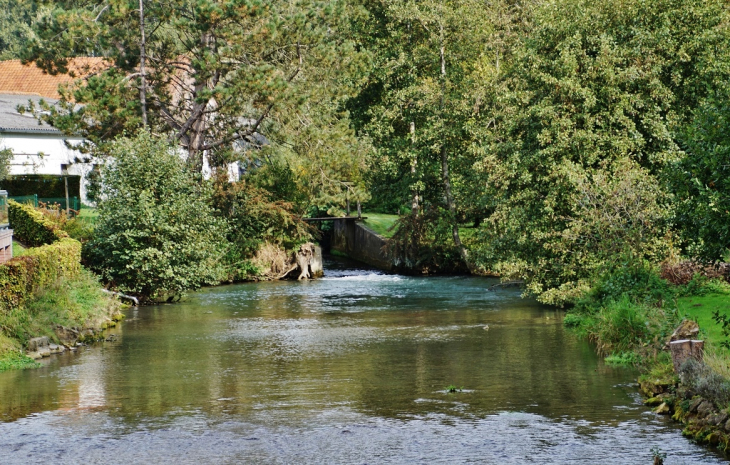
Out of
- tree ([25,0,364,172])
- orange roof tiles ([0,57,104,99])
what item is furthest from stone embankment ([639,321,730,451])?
orange roof tiles ([0,57,104,99])

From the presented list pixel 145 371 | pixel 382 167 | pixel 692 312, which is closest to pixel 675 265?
pixel 692 312

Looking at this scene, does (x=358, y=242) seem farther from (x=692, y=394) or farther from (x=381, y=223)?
(x=692, y=394)

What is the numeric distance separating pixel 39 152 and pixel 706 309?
141 feet

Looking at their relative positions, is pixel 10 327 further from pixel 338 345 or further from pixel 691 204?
pixel 691 204

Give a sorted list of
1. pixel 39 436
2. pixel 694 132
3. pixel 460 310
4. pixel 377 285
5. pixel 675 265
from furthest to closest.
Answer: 1. pixel 377 285
2. pixel 460 310
3. pixel 675 265
4. pixel 694 132
5. pixel 39 436

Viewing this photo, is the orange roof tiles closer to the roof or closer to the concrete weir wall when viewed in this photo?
the roof

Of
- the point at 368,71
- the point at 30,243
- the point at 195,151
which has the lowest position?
the point at 30,243

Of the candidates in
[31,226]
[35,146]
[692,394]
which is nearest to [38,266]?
[31,226]

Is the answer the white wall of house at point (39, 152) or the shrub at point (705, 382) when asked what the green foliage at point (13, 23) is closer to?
Result: the white wall of house at point (39, 152)

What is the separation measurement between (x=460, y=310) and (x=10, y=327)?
52.2 ft

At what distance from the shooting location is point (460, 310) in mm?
33938

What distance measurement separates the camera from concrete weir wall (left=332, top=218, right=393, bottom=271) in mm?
53484

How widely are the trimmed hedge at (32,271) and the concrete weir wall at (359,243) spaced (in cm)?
2433

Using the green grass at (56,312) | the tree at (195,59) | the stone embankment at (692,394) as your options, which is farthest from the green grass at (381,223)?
the stone embankment at (692,394)
